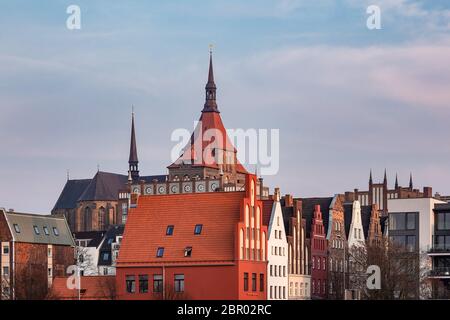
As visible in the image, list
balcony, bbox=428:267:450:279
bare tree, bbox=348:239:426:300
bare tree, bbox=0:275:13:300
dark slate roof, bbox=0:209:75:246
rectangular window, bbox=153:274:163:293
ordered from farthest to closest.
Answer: balcony, bbox=428:267:450:279 < dark slate roof, bbox=0:209:75:246 < bare tree, bbox=348:239:426:300 < rectangular window, bbox=153:274:163:293 < bare tree, bbox=0:275:13:300

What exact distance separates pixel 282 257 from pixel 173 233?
14.0 metres

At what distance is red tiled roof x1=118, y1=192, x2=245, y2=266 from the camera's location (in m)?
93.9

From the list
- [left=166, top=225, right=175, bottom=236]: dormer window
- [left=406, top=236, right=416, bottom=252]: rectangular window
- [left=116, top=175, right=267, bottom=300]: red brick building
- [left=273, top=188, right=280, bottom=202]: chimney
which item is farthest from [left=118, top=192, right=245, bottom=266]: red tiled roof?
[left=406, top=236, right=416, bottom=252]: rectangular window

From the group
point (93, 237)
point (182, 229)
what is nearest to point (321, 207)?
point (182, 229)

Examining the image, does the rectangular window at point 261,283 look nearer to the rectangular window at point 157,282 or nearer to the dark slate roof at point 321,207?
the rectangular window at point 157,282

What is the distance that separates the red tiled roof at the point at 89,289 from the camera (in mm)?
95812

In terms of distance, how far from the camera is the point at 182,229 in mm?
95688

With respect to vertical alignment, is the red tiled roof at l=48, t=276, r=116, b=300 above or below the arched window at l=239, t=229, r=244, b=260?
below

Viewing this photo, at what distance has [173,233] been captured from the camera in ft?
315

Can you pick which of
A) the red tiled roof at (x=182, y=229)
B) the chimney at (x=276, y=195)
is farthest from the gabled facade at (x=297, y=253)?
the red tiled roof at (x=182, y=229)

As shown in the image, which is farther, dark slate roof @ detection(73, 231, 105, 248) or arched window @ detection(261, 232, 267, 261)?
dark slate roof @ detection(73, 231, 105, 248)

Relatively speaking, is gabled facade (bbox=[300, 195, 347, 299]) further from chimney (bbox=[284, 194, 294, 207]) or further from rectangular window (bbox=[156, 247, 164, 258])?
rectangular window (bbox=[156, 247, 164, 258])
